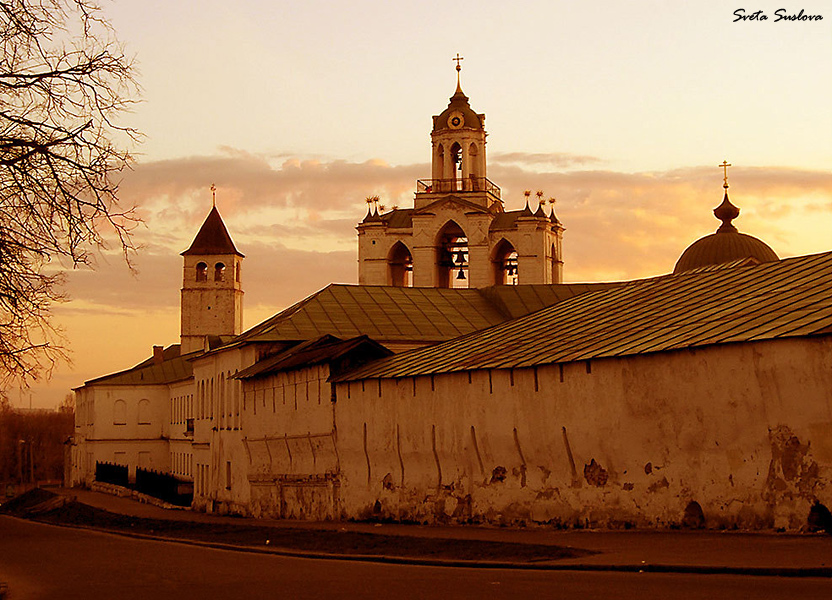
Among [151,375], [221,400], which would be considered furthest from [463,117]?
[221,400]

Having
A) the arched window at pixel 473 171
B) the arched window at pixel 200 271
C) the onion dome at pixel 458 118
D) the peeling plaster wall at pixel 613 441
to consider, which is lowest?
the peeling plaster wall at pixel 613 441

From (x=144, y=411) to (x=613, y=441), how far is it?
58.1 m

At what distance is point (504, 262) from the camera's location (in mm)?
78312

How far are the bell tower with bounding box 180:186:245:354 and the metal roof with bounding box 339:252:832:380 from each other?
6944 centimetres

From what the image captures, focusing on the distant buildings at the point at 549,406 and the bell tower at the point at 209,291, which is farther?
the bell tower at the point at 209,291

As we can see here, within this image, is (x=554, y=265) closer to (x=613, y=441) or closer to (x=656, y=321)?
(x=656, y=321)

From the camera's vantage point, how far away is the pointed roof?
328ft

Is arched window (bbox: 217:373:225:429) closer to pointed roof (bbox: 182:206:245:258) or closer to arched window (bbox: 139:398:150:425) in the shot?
arched window (bbox: 139:398:150:425)

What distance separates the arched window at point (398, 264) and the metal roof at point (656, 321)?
4632cm

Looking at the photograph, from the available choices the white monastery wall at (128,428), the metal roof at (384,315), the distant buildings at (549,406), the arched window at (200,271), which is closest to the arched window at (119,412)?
the white monastery wall at (128,428)

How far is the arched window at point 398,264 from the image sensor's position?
255 ft

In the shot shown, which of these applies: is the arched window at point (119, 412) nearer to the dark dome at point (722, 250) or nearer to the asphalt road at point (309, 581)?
the dark dome at point (722, 250)

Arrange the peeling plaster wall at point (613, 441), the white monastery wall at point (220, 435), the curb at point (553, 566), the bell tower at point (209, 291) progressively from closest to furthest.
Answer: the curb at point (553, 566) → the peeling plaster wall at point (613, 441) → the white monastery wall at point (220, 435) → the bell tower at point (209, 291)

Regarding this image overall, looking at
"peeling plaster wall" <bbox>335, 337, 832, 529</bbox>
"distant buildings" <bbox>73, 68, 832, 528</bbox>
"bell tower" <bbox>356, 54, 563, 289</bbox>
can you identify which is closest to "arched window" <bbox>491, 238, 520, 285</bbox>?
"bell tower" <bbox>356, 54, 563, 289</bbox>
